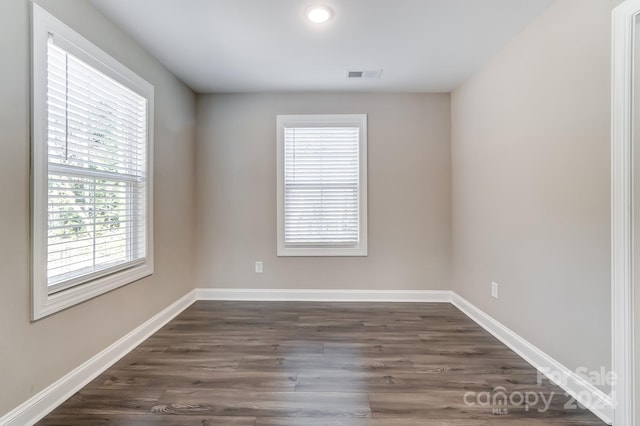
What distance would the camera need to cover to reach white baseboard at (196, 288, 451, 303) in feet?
11.5

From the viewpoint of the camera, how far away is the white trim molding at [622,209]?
4.74 feet

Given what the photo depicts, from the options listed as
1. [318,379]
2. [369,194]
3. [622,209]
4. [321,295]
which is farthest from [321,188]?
[622,209]

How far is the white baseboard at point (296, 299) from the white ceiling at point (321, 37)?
2.38 m

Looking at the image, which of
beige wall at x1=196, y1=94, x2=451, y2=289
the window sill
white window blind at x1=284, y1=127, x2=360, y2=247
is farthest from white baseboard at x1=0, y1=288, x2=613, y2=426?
white window blind at x1=284, y1=127, x2=360, y2=247

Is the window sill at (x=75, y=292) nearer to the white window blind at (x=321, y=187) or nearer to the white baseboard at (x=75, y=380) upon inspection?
the white baseboard at (x=75, y=380)

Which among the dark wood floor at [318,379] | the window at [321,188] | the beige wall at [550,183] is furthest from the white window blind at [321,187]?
the beige wall at [550,183]

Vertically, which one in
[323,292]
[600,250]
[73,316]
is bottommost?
[323,292]

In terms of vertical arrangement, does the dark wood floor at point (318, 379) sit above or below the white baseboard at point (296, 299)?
below

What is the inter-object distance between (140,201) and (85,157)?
67 centimetres

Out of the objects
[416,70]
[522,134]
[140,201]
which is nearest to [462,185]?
[522,134]

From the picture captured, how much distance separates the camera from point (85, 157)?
1924 millimetres

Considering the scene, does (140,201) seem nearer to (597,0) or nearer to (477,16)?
(477,16)

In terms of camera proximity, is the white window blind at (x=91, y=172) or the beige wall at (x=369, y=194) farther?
the beige wall at (x=369, y=194)

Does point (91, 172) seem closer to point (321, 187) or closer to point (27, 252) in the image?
point (27, 252)
